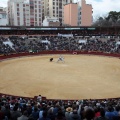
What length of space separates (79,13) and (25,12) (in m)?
26.8

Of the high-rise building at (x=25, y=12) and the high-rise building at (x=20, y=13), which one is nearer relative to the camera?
the high-rise building at (x=20, y=13)

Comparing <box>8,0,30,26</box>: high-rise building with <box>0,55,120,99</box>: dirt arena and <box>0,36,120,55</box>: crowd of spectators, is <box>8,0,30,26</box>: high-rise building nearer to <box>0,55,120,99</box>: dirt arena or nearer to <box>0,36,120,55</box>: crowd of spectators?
<box>0,36,120,55</box>: crowd of spectators

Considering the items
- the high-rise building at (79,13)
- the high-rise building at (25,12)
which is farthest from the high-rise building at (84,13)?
the high-rise building at (25,12)

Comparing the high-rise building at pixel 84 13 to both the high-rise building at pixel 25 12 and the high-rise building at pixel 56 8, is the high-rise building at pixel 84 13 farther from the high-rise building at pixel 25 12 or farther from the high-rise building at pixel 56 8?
the high-rise building at pixel 25 12

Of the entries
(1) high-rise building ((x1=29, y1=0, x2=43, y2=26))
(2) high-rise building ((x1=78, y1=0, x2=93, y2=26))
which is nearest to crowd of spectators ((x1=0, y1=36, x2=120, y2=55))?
(2) high-rise building ((x1=78, y1=0, x2=93, y2=26))

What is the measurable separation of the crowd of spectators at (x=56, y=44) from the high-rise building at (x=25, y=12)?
4316cm

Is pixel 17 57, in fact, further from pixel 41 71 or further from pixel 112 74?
pixel 112 74

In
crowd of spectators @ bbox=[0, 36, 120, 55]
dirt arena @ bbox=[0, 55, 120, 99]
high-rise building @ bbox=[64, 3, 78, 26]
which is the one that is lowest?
dirt arena @ bbox=[0, 55, 120, 99]

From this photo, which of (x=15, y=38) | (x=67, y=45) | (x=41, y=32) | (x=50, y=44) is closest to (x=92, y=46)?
(x=67, y=45)

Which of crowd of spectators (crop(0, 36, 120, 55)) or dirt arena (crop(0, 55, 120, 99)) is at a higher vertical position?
crowd of spectators (crop(0, 36, 120, 55))

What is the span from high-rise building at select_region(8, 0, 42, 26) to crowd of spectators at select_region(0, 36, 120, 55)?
43.2 metres

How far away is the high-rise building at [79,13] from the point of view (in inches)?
3890

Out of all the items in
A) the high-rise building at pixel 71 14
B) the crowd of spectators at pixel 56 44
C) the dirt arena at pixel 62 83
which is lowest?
the dirt arena at pixel 62 83

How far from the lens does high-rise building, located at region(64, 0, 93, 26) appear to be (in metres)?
98.8
